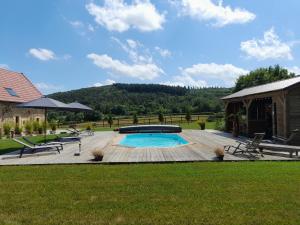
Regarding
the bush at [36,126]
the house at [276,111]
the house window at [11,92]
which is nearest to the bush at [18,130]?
the bush at [36,126]

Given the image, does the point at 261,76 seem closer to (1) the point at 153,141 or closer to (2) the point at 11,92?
(1) the point at 153,141

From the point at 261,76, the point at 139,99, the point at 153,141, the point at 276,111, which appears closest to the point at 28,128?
the point at 153,141

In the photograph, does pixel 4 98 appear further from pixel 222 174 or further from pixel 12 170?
pixel 222 174

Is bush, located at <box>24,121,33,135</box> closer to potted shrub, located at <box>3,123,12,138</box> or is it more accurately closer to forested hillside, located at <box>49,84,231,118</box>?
potted shrub, located at <box>3,123,12,138</box>

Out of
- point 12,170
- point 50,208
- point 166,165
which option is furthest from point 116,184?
point 12,170

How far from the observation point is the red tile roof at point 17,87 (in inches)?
970

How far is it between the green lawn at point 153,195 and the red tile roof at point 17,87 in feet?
58.0

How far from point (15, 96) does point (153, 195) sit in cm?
2322

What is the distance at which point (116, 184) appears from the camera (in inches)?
268

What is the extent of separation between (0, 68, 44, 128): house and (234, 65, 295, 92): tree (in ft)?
93.4

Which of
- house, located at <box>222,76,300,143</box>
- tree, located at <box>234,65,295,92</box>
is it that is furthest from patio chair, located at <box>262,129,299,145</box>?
tree, located at <box>234,65,295,92</box>

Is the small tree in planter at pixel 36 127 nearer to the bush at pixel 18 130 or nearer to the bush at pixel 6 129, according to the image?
the bush at pixel 18 130

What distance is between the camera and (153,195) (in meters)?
5.85

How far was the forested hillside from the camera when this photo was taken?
189 feet
